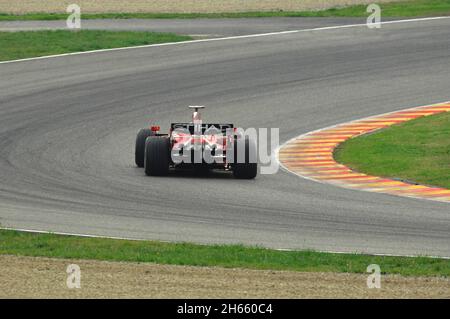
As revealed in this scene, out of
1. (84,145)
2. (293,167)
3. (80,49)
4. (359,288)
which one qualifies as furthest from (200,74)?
(359,288)

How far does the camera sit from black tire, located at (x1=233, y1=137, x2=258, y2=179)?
2473 cm

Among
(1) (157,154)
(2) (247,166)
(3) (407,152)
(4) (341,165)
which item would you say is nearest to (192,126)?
(1) (157,154)

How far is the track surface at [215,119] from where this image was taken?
64.6 feet

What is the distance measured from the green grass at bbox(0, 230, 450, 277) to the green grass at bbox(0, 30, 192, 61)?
2252 cm

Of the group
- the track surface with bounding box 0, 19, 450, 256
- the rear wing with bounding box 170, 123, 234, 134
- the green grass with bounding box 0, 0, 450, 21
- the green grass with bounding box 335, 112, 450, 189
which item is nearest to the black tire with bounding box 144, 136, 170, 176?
the track surface with bounding box 0, 19, 450, 256

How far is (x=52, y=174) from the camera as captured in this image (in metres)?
24.9

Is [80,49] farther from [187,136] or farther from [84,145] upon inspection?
[187,136]

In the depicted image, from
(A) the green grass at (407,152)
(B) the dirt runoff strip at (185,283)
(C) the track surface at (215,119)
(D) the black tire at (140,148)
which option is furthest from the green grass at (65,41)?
(B) the dirt runoff strip at (185,283)

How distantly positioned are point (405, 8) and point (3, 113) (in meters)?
19.9

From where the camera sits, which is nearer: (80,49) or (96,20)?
(80,49)

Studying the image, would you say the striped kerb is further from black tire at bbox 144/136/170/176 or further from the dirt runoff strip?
the dirt runoff strip

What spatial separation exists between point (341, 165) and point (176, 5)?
25.0 m

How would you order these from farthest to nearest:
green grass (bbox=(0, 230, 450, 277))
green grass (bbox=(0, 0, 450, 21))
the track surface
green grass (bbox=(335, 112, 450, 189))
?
1. green grass (bbox=(0, 0, 450, 21))
2. green grass (bbox=(335, 112, 450, 189))
3. the track surface
4. green grass (bbox=(0, 230, 450, 277))

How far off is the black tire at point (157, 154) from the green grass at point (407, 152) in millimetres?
4399
